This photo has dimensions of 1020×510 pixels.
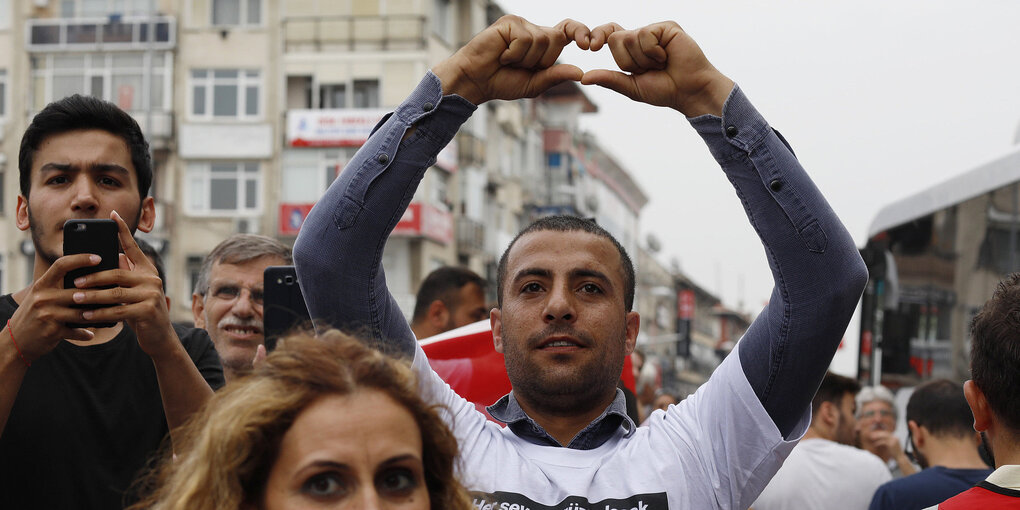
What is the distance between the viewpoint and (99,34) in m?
38.0

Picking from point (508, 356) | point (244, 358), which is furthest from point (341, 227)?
point (244, 358)

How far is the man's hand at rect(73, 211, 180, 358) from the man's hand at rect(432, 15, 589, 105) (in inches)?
35.8

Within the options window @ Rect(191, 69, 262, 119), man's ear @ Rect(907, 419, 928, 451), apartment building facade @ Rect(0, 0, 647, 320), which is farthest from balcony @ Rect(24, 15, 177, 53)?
man's ear @ Rect(907, 419, 928, 451)

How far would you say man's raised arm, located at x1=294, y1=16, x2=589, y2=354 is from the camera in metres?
3.33

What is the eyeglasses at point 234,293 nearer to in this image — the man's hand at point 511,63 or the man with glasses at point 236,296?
the man with glasses at point 236,296

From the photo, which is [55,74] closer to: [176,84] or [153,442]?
[176,84]

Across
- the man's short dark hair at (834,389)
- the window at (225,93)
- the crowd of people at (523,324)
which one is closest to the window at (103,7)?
the window at (225,93)

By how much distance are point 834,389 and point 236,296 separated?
3.86m

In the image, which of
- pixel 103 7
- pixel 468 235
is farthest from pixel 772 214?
pixel 468 235

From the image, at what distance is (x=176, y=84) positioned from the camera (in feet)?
125

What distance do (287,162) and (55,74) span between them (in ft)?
23.7

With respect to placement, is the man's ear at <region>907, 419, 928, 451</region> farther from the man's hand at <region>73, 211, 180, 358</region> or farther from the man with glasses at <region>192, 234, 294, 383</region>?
the man's hand at <region>73, 211, 180, 358</region>

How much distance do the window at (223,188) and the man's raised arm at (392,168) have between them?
3545 centimetres

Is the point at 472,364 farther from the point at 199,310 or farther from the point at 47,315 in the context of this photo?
the point at 47,315
